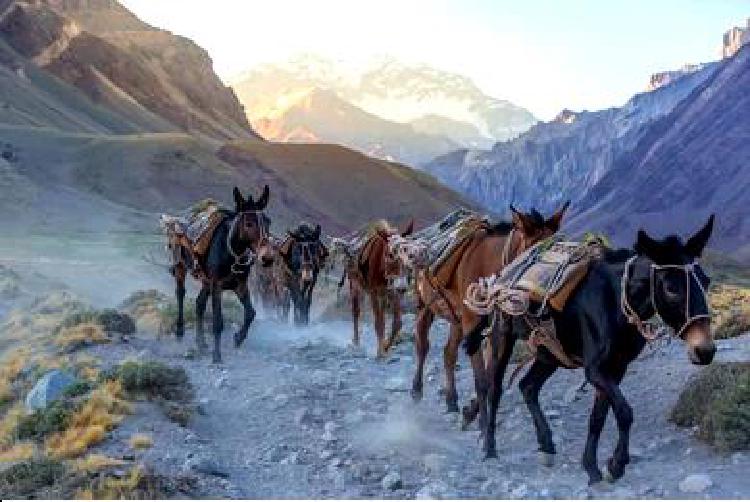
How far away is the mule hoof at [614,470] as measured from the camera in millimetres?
8297

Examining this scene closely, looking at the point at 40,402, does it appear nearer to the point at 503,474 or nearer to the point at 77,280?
the point at 503,474

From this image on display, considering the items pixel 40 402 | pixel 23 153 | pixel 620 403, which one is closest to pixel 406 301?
pixel 40 402

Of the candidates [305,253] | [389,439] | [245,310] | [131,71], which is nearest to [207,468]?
[389,439]

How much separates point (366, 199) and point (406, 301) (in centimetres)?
9591

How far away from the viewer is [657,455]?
30.9ft

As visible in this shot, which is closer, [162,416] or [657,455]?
[657,455]

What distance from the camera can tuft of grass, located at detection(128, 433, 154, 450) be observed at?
991 centimetres

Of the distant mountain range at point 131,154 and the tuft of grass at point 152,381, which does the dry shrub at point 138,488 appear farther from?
the distant mountain range at point 131,154

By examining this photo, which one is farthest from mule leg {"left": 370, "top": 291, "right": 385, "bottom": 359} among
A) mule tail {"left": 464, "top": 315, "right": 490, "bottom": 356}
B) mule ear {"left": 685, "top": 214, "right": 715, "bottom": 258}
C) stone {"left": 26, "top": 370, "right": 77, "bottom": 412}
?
mule ear {"left": 685, "top": 214, "right": 715, "bottom": 258}

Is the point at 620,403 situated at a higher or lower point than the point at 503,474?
higher

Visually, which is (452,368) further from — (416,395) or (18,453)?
(18,453)

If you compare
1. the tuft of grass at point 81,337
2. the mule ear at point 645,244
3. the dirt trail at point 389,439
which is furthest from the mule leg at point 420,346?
the tuft of grass at point 81,337

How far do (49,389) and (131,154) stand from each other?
93.7m

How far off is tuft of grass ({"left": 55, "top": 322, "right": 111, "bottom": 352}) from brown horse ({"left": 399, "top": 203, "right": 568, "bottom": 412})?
264 inches
